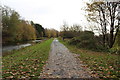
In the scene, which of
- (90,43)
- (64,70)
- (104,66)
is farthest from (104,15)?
(64,70)

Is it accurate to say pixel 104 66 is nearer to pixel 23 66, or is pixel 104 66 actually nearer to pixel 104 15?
pixel 23 66

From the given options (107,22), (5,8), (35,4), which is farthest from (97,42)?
(5,8)

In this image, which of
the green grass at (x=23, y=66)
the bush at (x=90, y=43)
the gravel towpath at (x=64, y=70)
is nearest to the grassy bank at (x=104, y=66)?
the gravel towpath at (x=64, y=70)

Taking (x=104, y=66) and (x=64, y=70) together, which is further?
(x=104, y=66)

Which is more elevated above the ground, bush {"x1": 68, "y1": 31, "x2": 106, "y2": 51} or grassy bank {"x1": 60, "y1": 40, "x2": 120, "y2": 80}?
bush {"x1": 68, "y1": 31, "x2": 106, "y2": 51}

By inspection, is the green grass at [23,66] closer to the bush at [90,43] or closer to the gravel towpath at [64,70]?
the gravel towpath at [64,70]

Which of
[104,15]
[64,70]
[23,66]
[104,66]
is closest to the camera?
[64,70]

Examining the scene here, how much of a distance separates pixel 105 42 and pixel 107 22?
3.03m

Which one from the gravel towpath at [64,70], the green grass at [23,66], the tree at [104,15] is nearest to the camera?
the gravel towpath at [64,70]

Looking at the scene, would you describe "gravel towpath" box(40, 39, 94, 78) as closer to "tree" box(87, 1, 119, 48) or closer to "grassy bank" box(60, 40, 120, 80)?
"grassy bank" box(60, 40, 120, 80)

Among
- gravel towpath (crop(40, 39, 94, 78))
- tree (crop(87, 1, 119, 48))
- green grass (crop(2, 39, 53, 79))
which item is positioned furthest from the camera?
tree (crop(87, 1, 119, 48))

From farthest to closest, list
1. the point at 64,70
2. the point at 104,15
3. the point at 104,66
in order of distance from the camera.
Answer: the point at 104,15
the point at 104,66
the point at 64,70

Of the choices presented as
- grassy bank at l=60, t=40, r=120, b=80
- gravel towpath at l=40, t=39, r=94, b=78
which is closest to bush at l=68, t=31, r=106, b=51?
grassy bank at l=60, t=40, r=120, b=80

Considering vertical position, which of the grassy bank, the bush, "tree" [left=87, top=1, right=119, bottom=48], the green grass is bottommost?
the green grass
